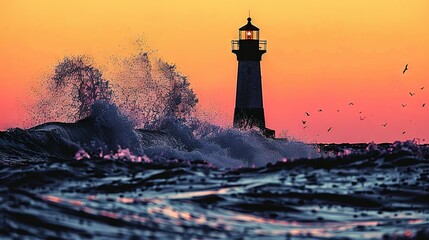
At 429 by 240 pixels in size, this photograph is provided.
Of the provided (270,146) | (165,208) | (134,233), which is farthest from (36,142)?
(134,233)

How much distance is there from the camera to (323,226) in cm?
980

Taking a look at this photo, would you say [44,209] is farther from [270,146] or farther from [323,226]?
[270,146]

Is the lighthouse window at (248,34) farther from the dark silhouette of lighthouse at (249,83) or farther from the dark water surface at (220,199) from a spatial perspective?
the dark water surface at (220,199)

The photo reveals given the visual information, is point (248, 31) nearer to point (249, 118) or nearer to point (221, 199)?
point (249, 118)

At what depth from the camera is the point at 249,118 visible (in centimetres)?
4131

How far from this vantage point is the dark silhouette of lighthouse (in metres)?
40.6

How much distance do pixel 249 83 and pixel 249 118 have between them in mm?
1653

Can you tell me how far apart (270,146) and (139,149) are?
25.2 feet

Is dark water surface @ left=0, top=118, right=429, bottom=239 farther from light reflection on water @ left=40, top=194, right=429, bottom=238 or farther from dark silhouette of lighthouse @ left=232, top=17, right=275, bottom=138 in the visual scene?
dark silhouette of lighthouse @ left=232, top=17, right=275, bottom=138

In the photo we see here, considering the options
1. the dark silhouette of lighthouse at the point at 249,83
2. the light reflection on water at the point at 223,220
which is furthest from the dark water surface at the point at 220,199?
the dark silhouette of lighthouse at the point at 249,83

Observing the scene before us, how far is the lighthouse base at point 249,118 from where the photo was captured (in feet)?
135

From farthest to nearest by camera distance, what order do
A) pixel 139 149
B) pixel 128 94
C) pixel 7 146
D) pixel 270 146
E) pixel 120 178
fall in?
pixel 128 94, pixel 270 146, pixel 139 149, pixel 7 146, pixel 120 178

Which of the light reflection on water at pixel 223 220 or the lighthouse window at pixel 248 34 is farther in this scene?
the lighthouse window at pixel 248 34

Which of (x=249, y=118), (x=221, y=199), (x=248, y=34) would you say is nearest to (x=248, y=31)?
(x=248, y=34)
